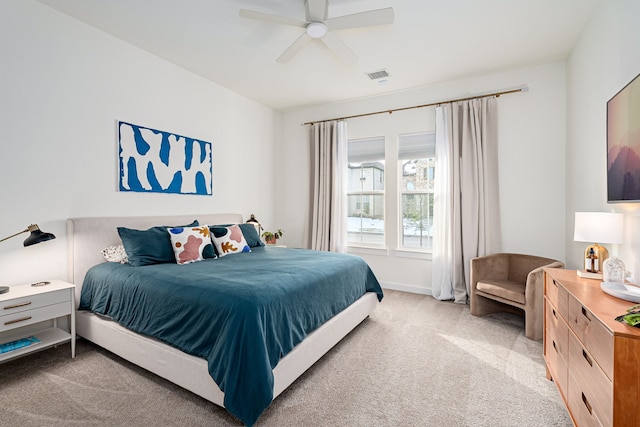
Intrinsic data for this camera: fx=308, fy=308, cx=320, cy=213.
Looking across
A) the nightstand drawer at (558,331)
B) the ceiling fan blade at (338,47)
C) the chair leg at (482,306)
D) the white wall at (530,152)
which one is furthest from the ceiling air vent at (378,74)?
the nightstand drawer at (558,331)

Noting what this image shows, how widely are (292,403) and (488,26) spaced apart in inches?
137

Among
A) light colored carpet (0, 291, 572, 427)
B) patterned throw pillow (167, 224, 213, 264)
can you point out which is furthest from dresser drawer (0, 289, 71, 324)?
patterned throw pillow (167, 224, 213, 264)

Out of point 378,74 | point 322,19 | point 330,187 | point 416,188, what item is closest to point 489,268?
point 416,188

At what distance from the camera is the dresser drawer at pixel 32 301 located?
2062 mm

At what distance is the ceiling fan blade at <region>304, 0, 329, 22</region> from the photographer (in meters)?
2.29

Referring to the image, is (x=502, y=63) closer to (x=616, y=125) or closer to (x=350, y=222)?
(x=616, y=125)

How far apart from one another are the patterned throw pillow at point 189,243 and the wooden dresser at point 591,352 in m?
2.86

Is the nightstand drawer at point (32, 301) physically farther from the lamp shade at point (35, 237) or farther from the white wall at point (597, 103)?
the white wall at point (597, 103)

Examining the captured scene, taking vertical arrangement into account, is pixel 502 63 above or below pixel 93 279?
above

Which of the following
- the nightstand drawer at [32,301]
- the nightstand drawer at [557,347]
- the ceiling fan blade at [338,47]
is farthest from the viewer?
the ceiling fan blade at [338,47]

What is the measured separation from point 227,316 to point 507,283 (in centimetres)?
293

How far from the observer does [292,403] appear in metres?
1.92

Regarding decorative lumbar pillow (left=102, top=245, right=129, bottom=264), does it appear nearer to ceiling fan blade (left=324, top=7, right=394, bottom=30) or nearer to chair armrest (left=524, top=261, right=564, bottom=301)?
ceiling fan blade (left=324, top=7, right=394, bottom=30)

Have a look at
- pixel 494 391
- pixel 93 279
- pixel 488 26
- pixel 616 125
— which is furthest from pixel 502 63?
pixel 93 279
